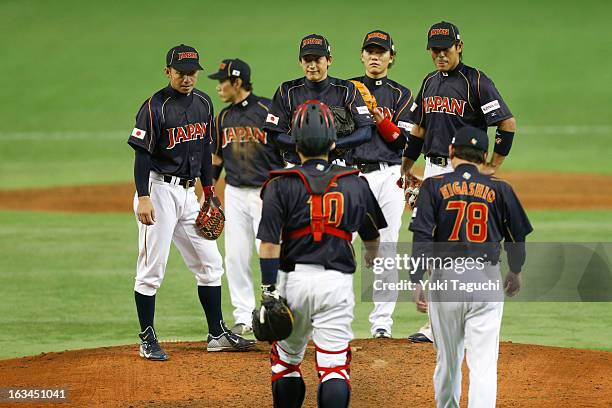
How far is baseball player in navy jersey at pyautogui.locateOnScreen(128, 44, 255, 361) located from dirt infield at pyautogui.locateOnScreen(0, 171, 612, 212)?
8.38m

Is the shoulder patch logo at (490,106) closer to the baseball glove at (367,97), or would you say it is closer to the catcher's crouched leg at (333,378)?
the baseball glove at (367,97)

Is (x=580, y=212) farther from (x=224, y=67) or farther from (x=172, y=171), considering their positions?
(x=172, y=171)

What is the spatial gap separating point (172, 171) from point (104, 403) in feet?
6.21

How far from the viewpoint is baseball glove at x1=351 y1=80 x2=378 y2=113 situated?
7.66 metres

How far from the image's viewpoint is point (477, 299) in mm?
5449

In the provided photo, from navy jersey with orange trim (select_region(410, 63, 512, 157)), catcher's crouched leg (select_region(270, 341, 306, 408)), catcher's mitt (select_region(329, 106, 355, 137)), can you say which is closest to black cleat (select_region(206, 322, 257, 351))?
catcher's mitt (select_region(329, 106, 355, 137))

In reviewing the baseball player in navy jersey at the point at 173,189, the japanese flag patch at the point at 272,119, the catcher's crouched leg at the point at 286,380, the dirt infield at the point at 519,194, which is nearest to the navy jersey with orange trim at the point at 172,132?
the baseball player in navy jersey at the point at 173,189

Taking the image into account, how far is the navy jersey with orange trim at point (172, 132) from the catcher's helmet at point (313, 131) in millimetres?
2090

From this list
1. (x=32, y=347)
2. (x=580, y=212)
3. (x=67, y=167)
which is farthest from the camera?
(x=67, y=167)

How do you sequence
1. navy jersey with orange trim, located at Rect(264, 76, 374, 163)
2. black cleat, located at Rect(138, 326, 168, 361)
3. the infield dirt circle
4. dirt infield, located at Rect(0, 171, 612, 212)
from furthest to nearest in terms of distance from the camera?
dirt infield, located at Rect(0, 171, 612, 212) → navy jersey with orange trim, located at Rect(264, 76, 374, 163) → black cleat, located at Rect(138, 326, 168, 361) → the infield dirt circle

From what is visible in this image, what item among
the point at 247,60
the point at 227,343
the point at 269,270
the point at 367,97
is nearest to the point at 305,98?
the point at 367,97

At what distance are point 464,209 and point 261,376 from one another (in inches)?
85.3

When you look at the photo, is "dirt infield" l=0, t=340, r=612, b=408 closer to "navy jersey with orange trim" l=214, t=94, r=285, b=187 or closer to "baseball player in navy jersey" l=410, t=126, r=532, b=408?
"baseball player in navy jersey" l=410, t=126, r=532, b=408

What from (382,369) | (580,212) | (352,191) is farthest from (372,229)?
(580,212)
